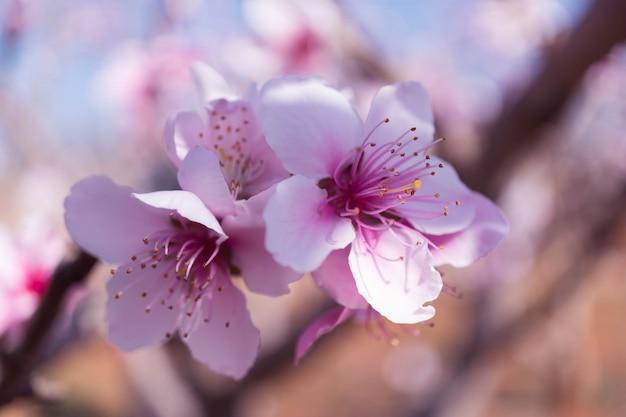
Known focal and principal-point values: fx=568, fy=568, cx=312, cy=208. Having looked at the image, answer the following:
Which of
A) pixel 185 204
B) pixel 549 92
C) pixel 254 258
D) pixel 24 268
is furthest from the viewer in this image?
pixel 549 92

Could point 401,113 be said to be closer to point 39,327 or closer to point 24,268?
point 39,327

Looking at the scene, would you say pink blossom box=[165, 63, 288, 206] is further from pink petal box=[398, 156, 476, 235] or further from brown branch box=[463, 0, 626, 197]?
brown branch box=[463, 0, 626, 197]

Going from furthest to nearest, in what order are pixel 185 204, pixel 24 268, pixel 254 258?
pixel 24 268 < pixel 254 258 < pixel 185 204

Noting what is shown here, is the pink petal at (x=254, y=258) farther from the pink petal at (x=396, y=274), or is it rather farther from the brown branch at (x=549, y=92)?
the brown branch at (x=549, y=92)

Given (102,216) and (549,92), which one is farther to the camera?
(549,92)

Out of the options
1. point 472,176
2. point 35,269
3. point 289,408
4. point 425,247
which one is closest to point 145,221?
point 425,247

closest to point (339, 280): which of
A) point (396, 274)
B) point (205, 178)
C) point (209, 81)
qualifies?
point (396, 274)

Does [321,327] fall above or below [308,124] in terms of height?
below

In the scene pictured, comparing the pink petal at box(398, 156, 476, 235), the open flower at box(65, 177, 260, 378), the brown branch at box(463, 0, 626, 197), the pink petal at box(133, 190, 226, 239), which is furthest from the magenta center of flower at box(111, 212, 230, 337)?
the brown branch at box(463, 0, 626, 197)
